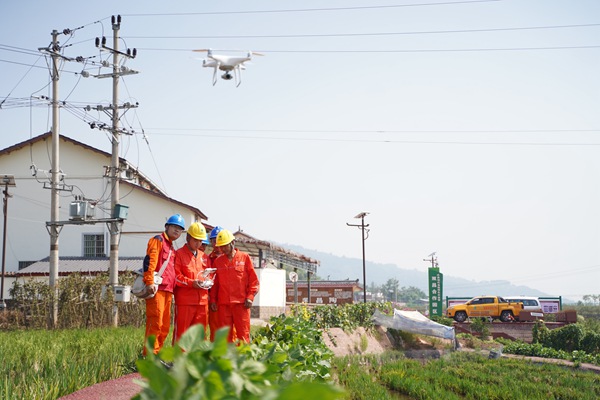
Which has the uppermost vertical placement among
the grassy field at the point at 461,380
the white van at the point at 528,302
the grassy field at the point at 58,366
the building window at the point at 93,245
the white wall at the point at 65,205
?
the white wall at the point at 65,205

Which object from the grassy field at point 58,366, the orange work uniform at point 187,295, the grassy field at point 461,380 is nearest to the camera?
the grassy field at point 58,366

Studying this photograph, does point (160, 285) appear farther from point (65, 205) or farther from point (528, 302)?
point (528, 302)

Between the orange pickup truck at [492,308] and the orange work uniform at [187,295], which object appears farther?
the orange pickup truck at [492,308]

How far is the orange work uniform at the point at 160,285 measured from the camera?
26.6 feet

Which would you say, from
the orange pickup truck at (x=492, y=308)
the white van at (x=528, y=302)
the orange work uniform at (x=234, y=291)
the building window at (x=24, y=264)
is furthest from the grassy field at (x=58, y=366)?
the white van at (x=528, y=302)

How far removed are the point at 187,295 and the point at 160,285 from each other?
1.59ft

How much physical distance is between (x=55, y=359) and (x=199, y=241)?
236 centimetres

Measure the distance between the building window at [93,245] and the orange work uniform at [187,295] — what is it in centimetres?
2527

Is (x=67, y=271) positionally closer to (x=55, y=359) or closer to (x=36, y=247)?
(x=36, y=247)

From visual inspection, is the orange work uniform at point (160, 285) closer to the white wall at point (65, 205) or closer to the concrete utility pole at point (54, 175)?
the concrete utility pole at point (54, 175)

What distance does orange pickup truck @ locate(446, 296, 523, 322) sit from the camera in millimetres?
40094

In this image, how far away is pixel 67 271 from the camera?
30.1 meters

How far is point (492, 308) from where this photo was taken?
133 feet

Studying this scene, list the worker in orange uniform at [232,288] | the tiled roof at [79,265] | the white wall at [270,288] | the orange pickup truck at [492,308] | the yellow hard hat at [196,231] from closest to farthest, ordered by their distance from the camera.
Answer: the yellow hard hat at [196,231] < the worker in orange uniform at [232,288] < the white wall at [270,288] < the tiled roof at [79,265] < the orange pickup truck at [492,308]
